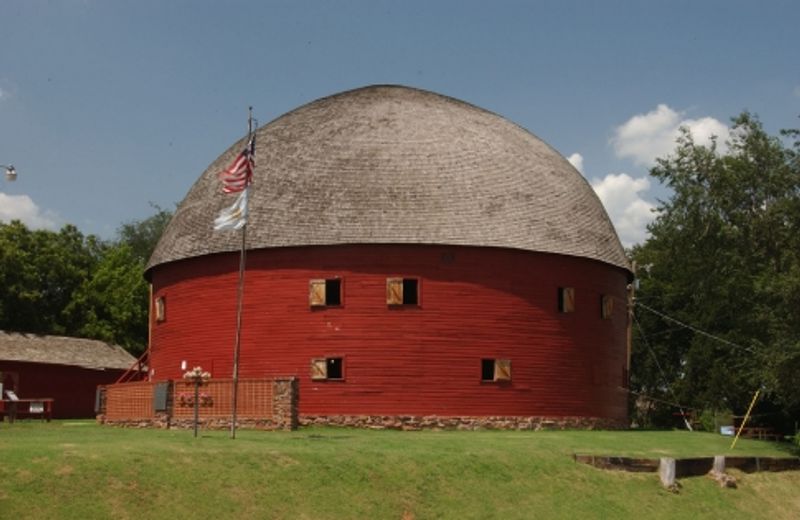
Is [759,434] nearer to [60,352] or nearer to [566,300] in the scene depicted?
[566,300]

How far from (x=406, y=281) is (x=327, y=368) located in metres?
3.20

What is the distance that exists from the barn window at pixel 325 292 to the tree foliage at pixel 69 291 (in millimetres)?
22483

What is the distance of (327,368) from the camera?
30.7 m

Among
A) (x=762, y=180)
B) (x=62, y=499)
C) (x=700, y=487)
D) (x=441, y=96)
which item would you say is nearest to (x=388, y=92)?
(x=441, y=96)

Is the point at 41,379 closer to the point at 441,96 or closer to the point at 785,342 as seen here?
the point at 441,96

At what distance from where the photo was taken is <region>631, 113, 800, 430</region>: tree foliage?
2992cm

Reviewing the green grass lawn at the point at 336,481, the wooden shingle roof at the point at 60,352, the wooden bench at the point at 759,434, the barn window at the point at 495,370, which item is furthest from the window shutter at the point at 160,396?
the wooden bench at the point at 759,434

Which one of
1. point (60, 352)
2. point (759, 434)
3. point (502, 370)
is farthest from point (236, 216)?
point (60, 352)

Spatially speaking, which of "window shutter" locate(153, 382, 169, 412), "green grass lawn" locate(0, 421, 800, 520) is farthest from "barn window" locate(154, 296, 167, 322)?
"green grass lawn" locate(0, 421, 800, 520)

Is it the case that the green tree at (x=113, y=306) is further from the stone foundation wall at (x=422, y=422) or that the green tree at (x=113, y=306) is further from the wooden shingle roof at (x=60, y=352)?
the stone foundation wall at (x=422, y=422)

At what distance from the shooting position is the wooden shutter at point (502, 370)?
3108 cm

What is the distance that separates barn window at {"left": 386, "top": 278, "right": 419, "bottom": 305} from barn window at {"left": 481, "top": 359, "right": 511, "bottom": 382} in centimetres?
263

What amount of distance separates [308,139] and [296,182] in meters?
2.07

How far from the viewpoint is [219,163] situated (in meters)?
37.0
